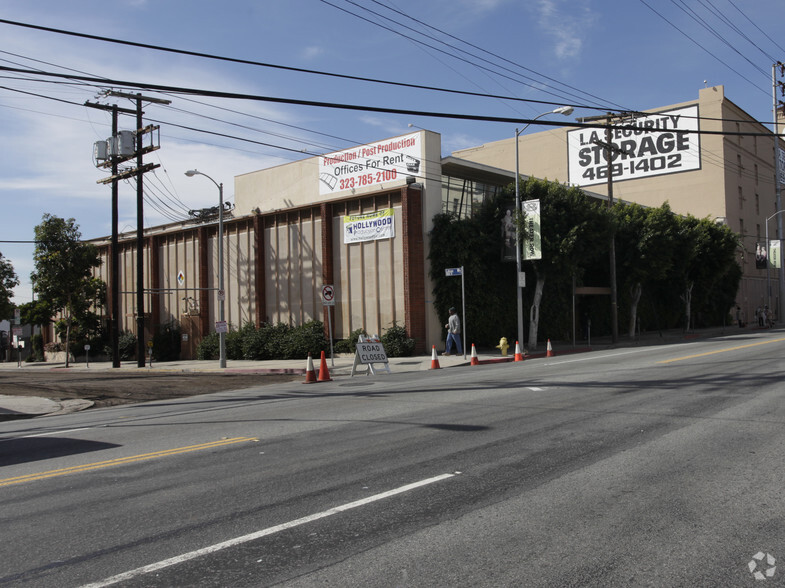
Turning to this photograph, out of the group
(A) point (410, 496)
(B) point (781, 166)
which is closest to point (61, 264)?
(A) point (410, 496)

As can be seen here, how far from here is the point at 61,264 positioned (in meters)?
36.1

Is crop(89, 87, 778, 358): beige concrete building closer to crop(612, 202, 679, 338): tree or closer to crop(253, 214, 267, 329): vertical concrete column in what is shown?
crop(253, 214, 267, 329): vertical concrete column

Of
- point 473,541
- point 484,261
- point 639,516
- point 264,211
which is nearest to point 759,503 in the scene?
point 639,516

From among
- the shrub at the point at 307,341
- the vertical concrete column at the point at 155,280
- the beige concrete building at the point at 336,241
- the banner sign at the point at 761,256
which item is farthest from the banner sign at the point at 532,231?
the banner sign at the point at 761,256

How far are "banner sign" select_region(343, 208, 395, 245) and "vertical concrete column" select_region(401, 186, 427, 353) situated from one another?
807 mm

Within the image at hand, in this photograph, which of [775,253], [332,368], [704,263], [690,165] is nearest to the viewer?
[332,368]

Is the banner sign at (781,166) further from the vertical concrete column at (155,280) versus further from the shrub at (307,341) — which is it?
the vertical concrete column at (155,280)

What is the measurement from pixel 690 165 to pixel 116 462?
52843 millimetres

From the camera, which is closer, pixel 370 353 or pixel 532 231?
pixel 370 353

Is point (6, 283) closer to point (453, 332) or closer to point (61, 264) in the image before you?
point (61, 264)

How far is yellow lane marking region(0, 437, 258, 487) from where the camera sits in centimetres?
679

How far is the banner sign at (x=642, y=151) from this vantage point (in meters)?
51.5

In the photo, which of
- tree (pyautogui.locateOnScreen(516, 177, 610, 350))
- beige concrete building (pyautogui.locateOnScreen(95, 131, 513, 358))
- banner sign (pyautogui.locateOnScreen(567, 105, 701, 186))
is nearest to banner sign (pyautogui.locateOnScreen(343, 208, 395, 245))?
beige concrete building (pyautogui.locateOnScreen(95, 131, 513, 358))

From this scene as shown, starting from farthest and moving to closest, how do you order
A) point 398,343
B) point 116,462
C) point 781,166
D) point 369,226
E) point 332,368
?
point 781,166
point 369,226
point 398,343
point 332,368
point 116,462
